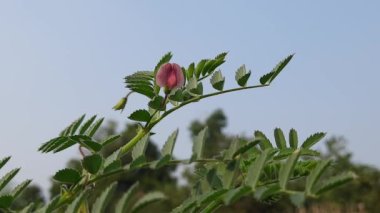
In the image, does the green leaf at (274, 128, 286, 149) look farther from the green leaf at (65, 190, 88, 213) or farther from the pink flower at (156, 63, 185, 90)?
the green leaf at (65, 190, 88, 213)

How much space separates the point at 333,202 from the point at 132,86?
22.2 m

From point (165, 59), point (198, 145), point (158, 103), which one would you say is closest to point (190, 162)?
point (198, 145)

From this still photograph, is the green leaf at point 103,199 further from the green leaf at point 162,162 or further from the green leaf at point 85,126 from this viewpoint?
the green leaf at point 85,126

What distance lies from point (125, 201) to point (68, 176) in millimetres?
176

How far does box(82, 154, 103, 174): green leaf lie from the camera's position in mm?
973

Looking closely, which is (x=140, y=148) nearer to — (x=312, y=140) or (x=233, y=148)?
(x=233, y=148)

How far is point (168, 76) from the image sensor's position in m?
1.22

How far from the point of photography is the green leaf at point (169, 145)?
991 mm

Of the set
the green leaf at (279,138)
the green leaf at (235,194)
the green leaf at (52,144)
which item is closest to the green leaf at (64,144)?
the green leaf at (52,144)

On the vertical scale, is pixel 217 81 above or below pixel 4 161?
above

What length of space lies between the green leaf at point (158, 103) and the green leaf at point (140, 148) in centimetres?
12

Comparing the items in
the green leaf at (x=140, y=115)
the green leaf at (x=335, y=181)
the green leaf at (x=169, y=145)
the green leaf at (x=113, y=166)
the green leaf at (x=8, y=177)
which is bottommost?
the green leaf at (x=335, y=181)

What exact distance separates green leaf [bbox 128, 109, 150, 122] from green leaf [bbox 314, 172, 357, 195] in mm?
382

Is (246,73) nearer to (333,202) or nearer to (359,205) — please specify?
(359,205)
